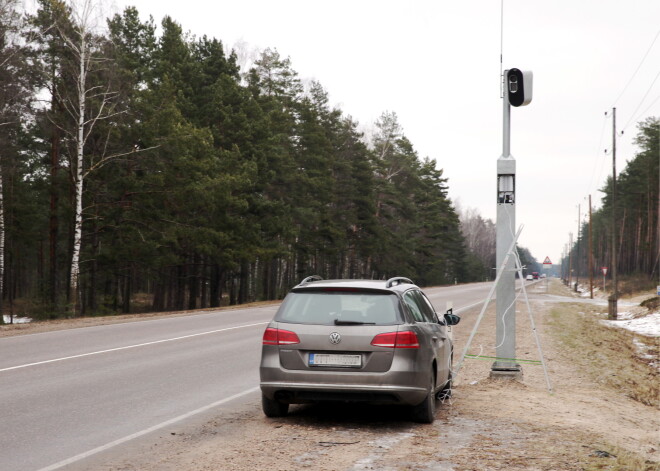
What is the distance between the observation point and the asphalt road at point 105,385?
23.9 feet

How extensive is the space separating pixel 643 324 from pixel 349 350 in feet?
93.8

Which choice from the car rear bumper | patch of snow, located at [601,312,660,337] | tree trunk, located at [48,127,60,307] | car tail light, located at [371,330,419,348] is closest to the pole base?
the car rear bumper

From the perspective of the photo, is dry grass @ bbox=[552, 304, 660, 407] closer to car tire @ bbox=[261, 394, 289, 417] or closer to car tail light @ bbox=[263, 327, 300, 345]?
car tire @ bbox=[261, 394, 289, 417]

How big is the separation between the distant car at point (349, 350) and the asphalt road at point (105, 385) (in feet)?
5.23

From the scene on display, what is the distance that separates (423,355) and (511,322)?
4070 millimetres

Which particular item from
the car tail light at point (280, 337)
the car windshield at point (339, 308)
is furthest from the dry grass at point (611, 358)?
the car tail light at point (280, 337)

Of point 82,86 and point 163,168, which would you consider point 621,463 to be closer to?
point 82,86

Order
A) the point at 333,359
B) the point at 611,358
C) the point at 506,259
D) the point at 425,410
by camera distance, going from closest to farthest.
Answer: the point at 333,359, the point at 425,410, the point at 506,259, the point at 611,358

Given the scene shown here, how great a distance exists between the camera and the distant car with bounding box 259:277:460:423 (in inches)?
297

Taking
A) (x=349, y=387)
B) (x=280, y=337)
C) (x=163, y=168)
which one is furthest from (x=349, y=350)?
(x=163, y=168)

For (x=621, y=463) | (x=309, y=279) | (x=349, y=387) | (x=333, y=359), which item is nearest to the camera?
(x=621, y=463)

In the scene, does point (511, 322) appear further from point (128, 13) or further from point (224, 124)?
point (128, 13)

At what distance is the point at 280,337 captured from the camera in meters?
7.86

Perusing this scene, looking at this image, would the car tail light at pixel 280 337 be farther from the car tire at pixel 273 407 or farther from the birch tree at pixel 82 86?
the birch tree at pixel 82 86
